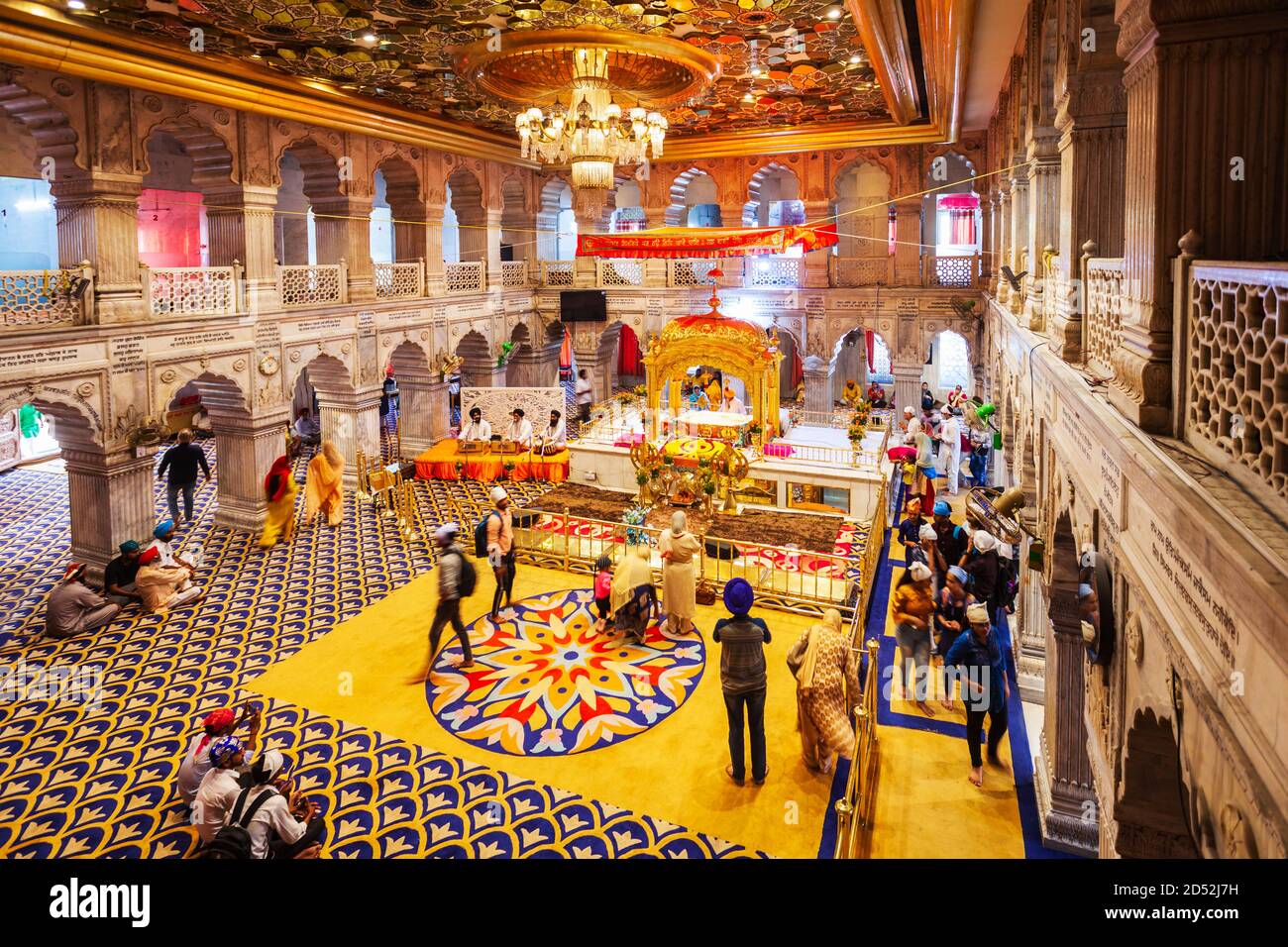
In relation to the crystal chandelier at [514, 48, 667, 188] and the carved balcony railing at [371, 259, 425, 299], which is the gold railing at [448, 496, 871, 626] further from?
the carved balcony railing at [371, 259, 425, 299]

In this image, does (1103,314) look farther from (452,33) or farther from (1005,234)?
(452,33)

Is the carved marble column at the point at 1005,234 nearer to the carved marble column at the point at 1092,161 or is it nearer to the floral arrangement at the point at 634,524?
the carved marble column at the point at 1092,161

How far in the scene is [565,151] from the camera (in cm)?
1047

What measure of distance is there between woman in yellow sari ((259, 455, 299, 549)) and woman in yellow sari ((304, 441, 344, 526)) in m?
0.63

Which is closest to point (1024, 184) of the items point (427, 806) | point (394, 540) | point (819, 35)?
point (819, 35)

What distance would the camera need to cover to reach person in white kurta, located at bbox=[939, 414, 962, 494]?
14297 millimetres

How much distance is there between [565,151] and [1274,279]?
9.31 metres

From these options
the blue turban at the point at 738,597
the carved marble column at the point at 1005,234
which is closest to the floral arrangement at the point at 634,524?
the blue turban at the point at 738,597

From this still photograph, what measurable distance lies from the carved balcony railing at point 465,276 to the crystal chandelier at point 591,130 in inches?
282

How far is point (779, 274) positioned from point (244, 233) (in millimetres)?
10977

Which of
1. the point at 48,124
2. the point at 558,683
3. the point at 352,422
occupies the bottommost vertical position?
the point at 558,683

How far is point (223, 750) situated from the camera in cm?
514

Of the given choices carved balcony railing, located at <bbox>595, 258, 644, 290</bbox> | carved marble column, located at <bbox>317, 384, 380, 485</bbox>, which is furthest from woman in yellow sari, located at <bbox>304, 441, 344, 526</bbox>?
carved balcony railing, located at <bbox>595, 258, 644, 290</bbox>

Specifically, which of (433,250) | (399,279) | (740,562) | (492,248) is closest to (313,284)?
(399,279)
